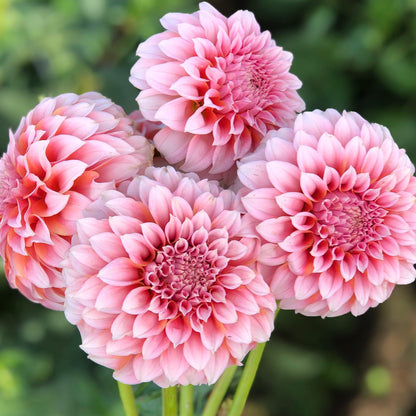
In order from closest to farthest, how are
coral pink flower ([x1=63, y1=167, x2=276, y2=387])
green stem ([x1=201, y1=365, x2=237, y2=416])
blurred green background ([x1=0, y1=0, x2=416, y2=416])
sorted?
1. coral pink flower ([x1=63, y1=167, x2=276, y2=387])
2. green stem ([x1=201, y1=365, x2=237, y2=416])
3. blurred green background ([x1=0, y1=0, x2=416, y2=416])

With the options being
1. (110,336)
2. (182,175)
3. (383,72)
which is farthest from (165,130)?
(383,72)

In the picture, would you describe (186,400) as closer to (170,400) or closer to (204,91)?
(170,400)

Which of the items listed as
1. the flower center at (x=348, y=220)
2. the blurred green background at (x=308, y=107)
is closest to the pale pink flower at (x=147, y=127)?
the flower center at (x=348, y=220)

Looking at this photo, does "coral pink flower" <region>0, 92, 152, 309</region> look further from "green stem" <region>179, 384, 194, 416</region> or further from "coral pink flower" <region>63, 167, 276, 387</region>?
"green stem" <region>179, 384, 194, 416</region>

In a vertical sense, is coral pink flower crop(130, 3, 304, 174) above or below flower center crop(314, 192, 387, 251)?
above

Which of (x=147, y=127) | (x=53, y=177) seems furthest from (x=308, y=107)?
(x=53, y=177)

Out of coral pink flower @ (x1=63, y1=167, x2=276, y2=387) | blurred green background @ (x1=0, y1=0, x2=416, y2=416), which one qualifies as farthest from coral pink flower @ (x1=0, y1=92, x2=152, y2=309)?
blurred green background @ (x1=0, y1=0, x2=416, y2=416)

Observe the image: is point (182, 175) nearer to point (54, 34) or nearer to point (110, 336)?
point (110, 336)
